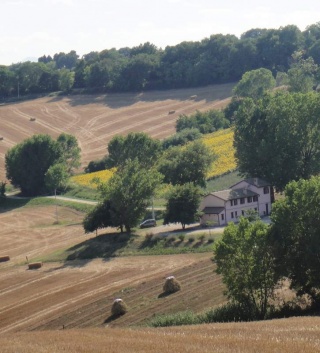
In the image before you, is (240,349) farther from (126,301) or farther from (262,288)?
(126,301)

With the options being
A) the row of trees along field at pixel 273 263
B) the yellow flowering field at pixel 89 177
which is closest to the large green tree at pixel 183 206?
the row of trees along field at pixel 273 263

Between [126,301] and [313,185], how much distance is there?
46.9 feet

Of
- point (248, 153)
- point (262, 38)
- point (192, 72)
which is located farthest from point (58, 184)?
point (262, 38)

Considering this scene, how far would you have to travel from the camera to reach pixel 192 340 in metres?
28.8

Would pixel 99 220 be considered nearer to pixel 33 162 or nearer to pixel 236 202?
pixel 236 202

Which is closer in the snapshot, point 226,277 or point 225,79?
point 226,277

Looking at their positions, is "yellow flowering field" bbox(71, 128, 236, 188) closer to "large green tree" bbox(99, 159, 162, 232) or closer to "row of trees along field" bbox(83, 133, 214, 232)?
"row of trees along field" bbox(83, 133, 214, 232)

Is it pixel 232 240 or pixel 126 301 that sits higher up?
pixel 232 240

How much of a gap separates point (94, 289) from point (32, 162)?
54.8m

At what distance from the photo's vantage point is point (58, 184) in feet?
326

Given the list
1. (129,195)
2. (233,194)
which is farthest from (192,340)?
(233,194)

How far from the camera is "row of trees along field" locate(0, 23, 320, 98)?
16450 centimetres

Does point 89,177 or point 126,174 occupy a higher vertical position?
point 126,174


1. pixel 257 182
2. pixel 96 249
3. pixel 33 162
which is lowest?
pixel 96 249
